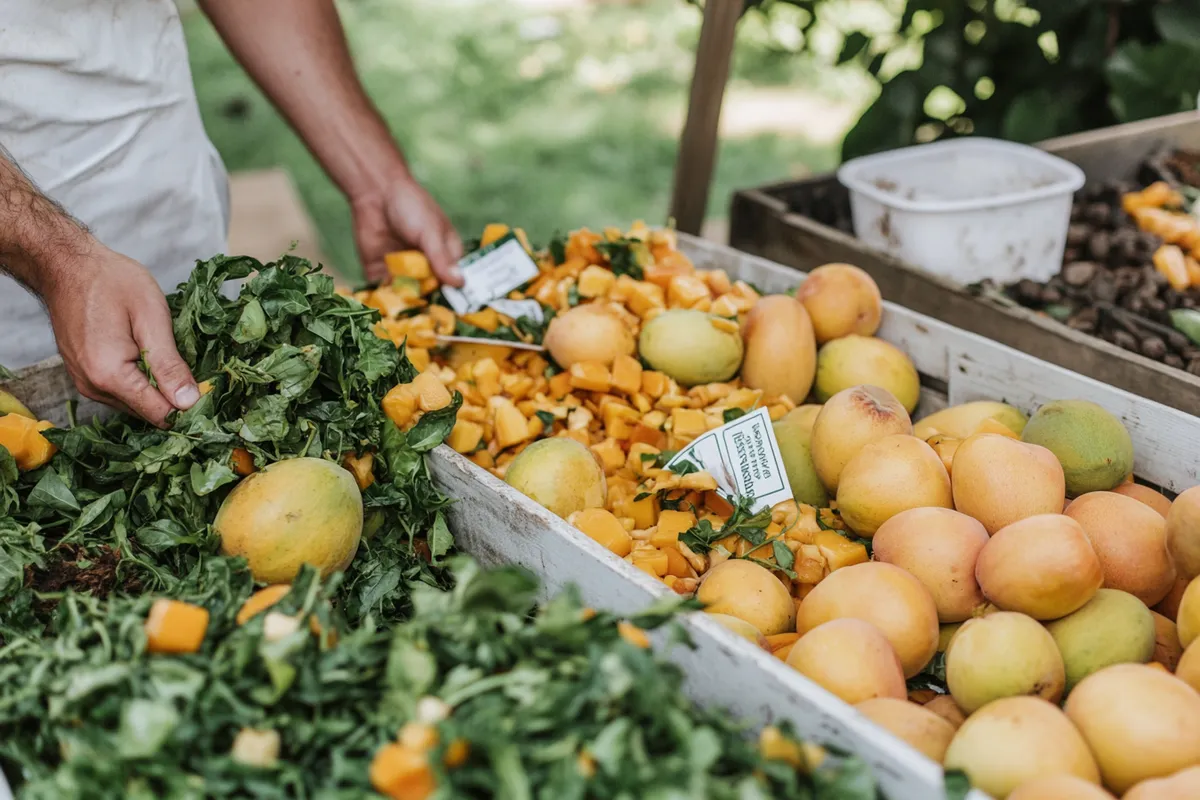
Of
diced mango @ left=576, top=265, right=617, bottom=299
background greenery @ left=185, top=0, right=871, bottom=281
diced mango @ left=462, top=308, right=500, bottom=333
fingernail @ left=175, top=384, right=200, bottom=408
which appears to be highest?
fingernail @ left=175, top=384, right=200, bottom=408

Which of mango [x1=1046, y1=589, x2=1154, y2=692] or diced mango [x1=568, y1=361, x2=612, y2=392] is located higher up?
diced mango [x1=568, y1=361, x2=612, y2=392]

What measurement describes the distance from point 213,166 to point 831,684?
204 centimetres

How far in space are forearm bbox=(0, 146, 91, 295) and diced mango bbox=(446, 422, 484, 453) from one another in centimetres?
69

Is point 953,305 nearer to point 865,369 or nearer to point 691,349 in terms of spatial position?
point 865,369

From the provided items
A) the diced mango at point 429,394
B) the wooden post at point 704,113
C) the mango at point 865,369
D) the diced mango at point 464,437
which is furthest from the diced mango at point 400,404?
the wooden post at point 704,113

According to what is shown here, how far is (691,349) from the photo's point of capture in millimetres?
2098

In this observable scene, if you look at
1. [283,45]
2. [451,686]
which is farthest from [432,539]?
[283,45]

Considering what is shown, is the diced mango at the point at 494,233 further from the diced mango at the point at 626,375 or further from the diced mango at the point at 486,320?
the diced mango at the point at 626,375

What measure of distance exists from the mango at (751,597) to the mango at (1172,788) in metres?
0.52

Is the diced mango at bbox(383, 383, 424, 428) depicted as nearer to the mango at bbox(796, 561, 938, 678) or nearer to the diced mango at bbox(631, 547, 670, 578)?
the diced mango at bbox(631, 547, 670, 578)

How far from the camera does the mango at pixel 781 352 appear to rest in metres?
2.11

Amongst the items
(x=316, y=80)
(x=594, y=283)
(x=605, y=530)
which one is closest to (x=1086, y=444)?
(x=605, y=530)

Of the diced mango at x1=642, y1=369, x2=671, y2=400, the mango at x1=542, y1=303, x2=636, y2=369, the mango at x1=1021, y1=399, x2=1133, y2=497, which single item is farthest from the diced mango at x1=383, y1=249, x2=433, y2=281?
the mango at x1=1021, y1=399, x2=1133, y2=497

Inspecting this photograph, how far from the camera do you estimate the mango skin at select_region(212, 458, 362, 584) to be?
4.87 feet
